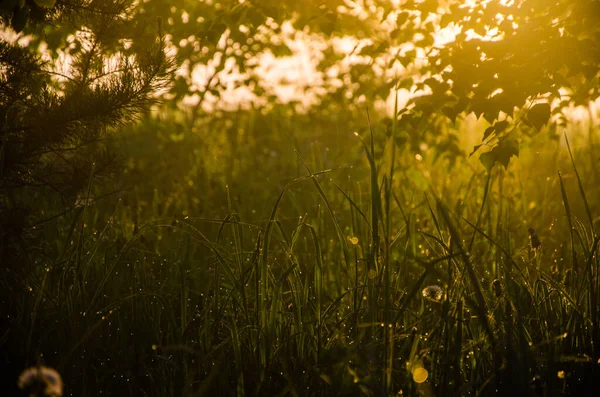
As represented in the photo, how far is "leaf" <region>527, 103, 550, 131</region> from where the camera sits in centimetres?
234

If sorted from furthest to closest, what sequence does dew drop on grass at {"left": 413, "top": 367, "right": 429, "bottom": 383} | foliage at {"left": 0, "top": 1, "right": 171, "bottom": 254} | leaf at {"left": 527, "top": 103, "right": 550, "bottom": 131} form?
foliage at {"left": 0, "top": 1, "right": 171, "bottom": 254}
leaf at {"left": 527, "top": 103, "right": 550, "bottom": 131}
dew drop on grass at {"left": 413, "top": 367, "right": 429, "bottom": 383}

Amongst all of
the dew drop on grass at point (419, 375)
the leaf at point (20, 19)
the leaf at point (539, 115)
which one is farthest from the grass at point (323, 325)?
the leaf at point (20, 19)

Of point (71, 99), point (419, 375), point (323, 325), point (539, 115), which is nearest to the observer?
point (419, 375)

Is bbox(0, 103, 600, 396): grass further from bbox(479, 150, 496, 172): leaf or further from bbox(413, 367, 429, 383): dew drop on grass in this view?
bbox(479, 150, 496, 172): leaf

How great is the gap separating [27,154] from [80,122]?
0.79 ft

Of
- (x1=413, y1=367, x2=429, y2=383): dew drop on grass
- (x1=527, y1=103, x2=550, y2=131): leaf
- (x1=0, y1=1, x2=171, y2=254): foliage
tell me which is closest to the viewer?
(x1=413, y1=367, x2=429, y2=383): dew drop on grass

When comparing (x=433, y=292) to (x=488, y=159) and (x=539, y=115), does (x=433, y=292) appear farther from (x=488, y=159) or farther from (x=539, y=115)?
(x=539, y=115)

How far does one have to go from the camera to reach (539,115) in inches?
92.7

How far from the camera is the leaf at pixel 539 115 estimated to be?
2.34 m

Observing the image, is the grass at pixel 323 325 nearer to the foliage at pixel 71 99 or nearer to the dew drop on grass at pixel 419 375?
the dew drop on grass at pixel 419 375

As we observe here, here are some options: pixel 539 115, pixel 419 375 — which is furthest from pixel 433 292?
pixel 539 115

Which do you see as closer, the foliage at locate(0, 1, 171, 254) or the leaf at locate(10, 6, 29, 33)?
Result: the leaf at locate(10, 6, 29, 33)

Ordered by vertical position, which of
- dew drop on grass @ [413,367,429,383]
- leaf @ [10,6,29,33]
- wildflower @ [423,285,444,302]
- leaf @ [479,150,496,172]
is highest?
leaf @ [10,6,29,33]

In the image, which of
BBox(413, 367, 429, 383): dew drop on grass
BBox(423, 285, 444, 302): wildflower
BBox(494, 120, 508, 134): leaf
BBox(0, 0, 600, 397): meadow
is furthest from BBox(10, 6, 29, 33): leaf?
BBox(494, 120, 508, 134): leaf
